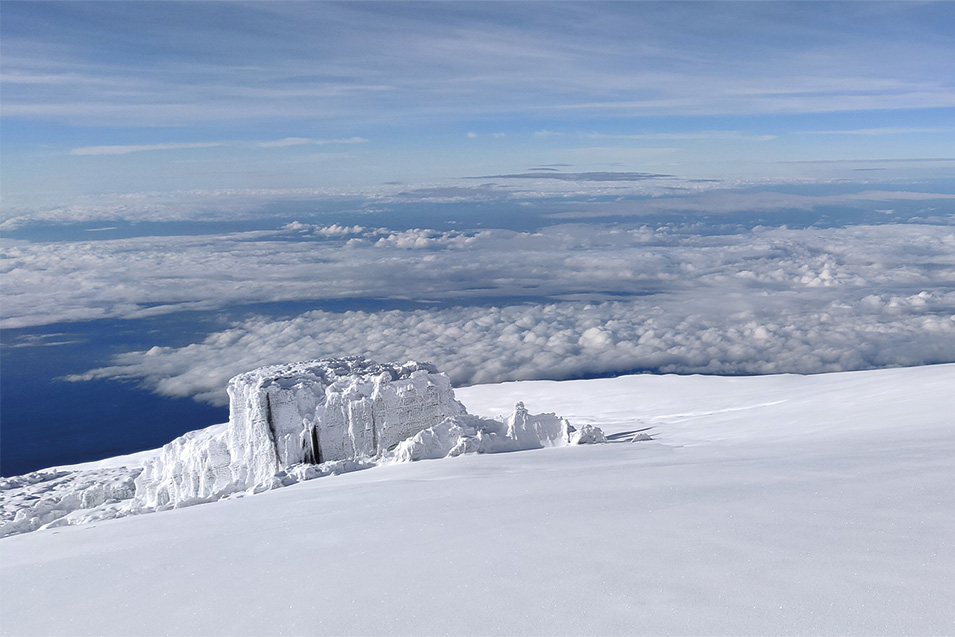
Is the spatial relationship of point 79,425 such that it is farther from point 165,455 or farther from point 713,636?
point 713,636

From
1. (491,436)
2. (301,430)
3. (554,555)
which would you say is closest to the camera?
(554,555)

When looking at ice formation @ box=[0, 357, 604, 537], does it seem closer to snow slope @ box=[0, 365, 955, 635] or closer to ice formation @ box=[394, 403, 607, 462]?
ice formation @ box=[394, 403, 607, 462]

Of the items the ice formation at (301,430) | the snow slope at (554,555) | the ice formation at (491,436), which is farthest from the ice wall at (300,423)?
the snow slope at (554,555)

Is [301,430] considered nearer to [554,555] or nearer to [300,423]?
[300,423]

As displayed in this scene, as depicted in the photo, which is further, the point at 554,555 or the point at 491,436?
the point at 491,436

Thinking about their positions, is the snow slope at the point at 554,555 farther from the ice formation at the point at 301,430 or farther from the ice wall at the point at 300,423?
the ice wall at the point at 300,423

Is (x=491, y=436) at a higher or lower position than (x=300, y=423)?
lower

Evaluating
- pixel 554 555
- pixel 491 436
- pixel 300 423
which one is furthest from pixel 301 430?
pixel 554 555

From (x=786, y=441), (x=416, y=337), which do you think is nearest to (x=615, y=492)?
(x=786, y=441)
